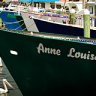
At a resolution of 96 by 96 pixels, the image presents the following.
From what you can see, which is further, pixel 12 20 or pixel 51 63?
pixel 12 20

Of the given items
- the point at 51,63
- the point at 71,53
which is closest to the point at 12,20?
the point at 51,63

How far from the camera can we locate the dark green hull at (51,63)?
1293cm

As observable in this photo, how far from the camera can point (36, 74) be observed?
46.2ft

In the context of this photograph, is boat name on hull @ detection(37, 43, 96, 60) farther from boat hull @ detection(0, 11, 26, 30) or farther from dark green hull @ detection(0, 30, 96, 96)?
boat hull @ detection(0, 11, 26, 30)

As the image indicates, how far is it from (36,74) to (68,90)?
1190mm

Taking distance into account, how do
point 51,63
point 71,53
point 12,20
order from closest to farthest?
point 71,53
point 51,63
point 12,20

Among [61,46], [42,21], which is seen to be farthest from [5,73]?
[61,46]

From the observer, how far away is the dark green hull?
12930 mm

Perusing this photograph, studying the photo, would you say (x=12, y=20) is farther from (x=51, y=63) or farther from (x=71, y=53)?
(x=71, y=53)

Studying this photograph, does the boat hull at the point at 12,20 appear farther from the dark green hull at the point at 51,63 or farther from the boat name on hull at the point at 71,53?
the boat name on hull at the point at 71,53

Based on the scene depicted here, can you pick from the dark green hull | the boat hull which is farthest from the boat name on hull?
the boat hull

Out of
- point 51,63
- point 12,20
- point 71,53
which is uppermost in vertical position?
point 71,53

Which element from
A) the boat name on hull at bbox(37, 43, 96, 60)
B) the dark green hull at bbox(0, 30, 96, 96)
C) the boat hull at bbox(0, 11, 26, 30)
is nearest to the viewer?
the boat name on hull at bbox(37, 43, 96, 60)

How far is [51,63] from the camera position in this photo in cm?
1350
